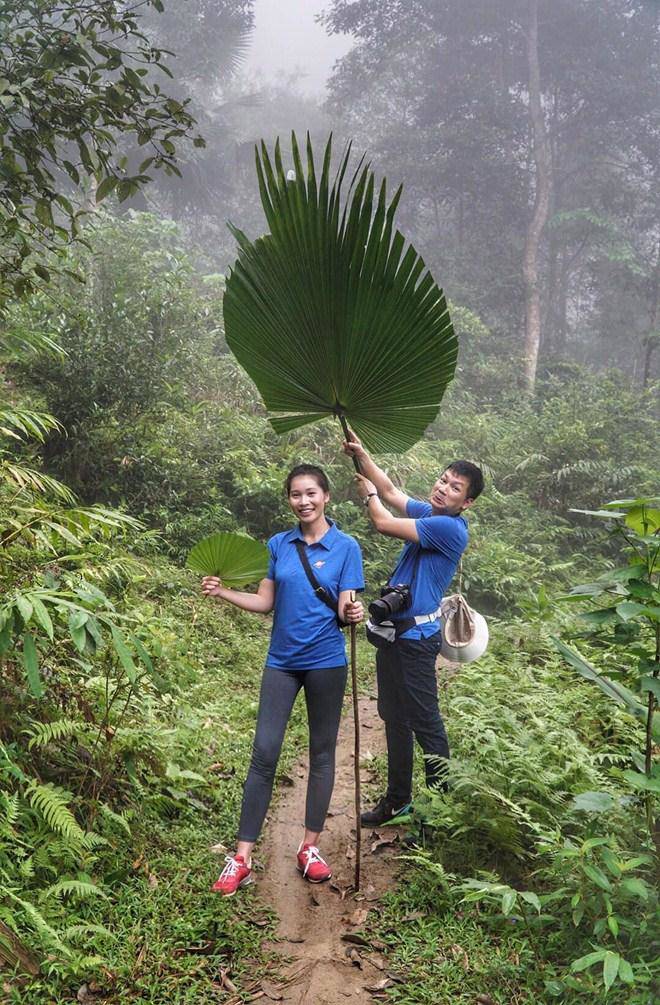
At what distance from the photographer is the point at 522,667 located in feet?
21.4

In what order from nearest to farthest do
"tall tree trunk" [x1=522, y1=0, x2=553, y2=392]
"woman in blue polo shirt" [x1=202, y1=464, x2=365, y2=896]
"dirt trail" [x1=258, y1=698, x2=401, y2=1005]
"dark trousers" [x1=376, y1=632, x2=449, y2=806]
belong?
"dirt trail" [x1=258, y1=698, x2=401, y2=1005]
"woman in blue polo shirt" [x1=202, y1=464, x2=365, y2=896]
"dark trousers" [x1=376, y1=632, x2=449, y2=806]
"tall tree trunk" [x1=522, y1=0, x2=553, y2=392]

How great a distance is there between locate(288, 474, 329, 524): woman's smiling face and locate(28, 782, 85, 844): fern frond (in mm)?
1662

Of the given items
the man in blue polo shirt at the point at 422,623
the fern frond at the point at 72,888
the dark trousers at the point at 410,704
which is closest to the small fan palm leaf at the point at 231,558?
the man in blue polo shirt at the point at 422,623

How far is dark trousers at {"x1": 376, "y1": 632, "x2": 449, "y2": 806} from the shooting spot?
383cm

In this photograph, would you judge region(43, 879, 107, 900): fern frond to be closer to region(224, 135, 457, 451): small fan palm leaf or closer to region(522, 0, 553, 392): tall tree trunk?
region(224, 135, 457, 451): small fan palm leaf

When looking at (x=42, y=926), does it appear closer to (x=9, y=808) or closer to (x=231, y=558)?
(x=9, y=808)

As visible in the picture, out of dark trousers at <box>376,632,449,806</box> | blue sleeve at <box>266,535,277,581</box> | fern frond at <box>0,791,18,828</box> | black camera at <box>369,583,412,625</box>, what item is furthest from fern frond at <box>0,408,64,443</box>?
dark trousers at <box>376,632,449,806</box>

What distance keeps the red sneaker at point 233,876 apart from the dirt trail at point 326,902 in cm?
13

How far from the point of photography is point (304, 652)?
11.4 ft

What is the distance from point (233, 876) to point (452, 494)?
7.00 feet

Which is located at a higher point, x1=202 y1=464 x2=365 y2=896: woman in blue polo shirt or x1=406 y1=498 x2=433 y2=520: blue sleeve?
x1=406 y1=498 x2=433 y2=520: blue sleeve

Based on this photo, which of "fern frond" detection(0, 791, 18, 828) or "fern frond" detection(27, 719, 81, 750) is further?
"fern frond" detection(27, 719, 81, 750)

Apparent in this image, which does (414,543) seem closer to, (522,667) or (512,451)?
(522,667)

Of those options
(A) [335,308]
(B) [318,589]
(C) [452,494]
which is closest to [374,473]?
(C) [452,494]
